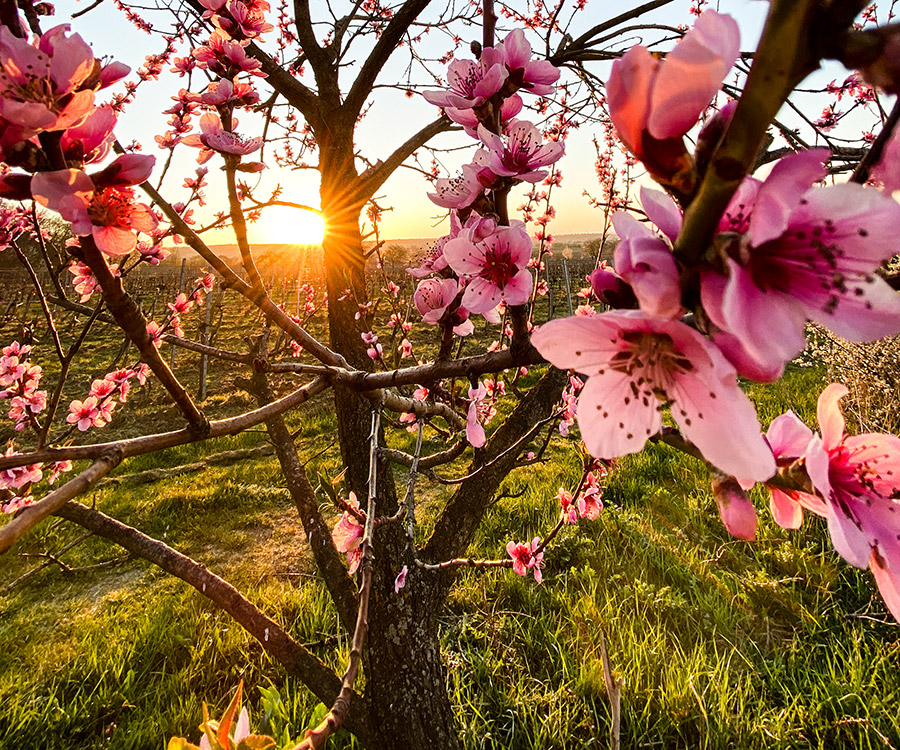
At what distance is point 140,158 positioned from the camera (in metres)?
0.65

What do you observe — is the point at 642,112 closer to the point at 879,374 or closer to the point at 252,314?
the point at 879,374

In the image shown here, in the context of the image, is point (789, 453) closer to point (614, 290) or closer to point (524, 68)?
point (614, 290)

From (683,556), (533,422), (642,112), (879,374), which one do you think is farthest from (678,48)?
(879,374)

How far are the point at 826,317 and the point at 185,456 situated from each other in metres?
6.85

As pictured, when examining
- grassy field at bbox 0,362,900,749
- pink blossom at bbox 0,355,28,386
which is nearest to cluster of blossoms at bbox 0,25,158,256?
grassy field at bbox 0,362,900,749

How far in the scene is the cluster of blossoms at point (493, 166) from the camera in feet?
2.71

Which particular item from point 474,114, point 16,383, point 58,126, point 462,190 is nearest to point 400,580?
point 462,190

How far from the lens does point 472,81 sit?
899mm

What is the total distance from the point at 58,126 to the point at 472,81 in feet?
2.13

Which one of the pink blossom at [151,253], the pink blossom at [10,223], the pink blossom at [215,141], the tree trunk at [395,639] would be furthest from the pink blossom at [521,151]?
the pink blossom at [10,223]

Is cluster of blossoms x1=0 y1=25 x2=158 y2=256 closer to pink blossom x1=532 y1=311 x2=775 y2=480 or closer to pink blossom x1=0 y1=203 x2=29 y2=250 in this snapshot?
pink blossom x1=532 y1=311 x2=775 y2=480

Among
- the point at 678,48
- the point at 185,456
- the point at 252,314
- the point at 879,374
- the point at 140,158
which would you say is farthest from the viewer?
the point at 252,314

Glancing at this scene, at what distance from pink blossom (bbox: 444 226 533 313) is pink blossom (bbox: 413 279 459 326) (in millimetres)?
153

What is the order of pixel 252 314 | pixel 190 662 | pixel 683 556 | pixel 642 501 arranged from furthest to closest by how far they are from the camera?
pixel 252 314, pixel 642 501, pixel 683 556, pixel 190 662
